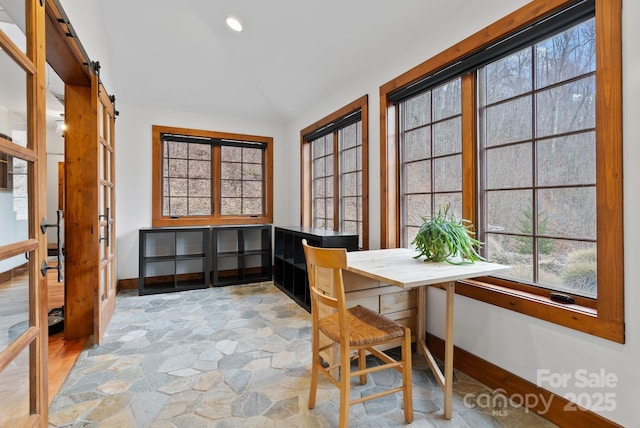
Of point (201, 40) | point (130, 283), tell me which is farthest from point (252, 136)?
point (130, 283)

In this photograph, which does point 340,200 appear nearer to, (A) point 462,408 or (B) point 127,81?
(A) point 462,408

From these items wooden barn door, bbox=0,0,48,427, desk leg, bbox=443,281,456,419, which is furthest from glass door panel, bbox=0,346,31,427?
desk leg, bbox=443,281,456,419

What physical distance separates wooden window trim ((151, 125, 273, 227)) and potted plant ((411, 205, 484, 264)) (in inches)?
137

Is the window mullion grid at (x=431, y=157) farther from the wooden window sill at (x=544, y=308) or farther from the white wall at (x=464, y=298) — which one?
the wooden window sill at (x=544, y=308)

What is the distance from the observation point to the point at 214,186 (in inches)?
194

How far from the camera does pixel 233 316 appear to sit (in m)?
3.36

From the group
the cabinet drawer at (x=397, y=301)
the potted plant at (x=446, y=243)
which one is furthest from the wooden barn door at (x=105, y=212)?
the potted plant at (x=446, y=243)

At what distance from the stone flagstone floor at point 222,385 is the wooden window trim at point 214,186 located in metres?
1.70

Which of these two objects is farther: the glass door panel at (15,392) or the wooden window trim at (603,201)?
the wooden window trim at (603,201)

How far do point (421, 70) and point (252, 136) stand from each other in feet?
10.2

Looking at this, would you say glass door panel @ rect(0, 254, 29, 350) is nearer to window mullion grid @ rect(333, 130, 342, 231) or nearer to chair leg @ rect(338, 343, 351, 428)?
chair leg @ rect(338, 343, 351, 428)

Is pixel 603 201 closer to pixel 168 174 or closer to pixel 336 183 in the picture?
pixel 336 183

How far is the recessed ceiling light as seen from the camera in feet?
11.0

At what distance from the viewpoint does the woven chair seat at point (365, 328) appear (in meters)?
1.68
